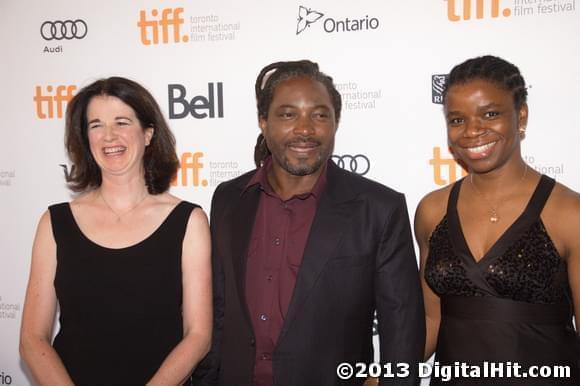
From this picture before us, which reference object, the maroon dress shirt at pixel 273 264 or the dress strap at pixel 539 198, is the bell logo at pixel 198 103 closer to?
the maroon dress shirt at pixel 273 264

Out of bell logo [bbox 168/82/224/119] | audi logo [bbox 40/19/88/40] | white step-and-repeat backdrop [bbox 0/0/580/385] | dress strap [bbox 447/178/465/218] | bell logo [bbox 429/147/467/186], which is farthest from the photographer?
audi logo [bbox 40/19/88/40]

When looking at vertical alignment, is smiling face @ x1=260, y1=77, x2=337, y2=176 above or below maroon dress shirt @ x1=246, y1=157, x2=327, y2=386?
above

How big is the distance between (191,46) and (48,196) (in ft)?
4.03

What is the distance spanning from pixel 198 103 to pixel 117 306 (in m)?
1.28

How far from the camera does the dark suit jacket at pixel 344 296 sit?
1953mm

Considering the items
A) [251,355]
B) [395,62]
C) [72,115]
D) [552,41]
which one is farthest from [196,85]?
[552,41]

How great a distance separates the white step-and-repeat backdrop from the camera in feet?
8.51

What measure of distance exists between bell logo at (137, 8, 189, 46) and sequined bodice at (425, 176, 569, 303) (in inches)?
73.3

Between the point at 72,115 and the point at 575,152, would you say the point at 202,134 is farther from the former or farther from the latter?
the point at 575,152

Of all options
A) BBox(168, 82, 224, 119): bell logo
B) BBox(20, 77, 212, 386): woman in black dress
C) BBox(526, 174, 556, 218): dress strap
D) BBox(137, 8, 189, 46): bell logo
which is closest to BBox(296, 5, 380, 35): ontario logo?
BBox(168, 82, 224, 119): bell logo

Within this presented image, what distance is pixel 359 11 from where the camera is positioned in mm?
2762

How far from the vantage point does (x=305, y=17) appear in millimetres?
2820

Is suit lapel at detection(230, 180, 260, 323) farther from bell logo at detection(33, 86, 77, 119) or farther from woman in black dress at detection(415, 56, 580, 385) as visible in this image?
bell logo at detection(33, 86, 77, 119)

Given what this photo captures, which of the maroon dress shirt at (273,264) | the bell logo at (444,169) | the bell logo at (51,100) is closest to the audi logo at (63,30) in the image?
the bell logo at (51,100)
